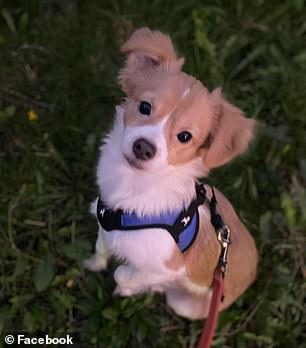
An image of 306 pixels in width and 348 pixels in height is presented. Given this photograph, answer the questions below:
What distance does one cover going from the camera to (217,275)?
2785mm

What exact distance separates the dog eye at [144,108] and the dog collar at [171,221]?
46cm

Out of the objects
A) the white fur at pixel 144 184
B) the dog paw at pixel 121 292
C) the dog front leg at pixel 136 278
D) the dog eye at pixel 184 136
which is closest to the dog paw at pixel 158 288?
the dog front leg at pixel 136 278

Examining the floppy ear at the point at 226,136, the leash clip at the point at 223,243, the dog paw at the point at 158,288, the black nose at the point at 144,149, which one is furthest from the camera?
the dog paw at the point at 158,288

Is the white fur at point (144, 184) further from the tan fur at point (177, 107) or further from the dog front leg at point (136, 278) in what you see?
the dog front leg at point (136, 278)

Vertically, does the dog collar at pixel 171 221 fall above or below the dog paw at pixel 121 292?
above

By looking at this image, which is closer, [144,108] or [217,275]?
[144,108]

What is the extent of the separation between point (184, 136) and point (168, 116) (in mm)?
101

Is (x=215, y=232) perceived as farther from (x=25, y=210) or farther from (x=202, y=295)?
(x=25, y=210)

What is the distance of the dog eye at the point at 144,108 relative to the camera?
245 centimetres

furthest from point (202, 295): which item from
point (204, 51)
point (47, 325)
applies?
point (204, 51)

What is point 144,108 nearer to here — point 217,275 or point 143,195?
point 143,195

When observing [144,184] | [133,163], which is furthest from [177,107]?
[144,184]

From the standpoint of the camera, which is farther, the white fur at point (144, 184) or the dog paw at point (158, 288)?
the dog paw at point (158, 288)

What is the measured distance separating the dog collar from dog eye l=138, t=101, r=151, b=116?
465 millimetres
